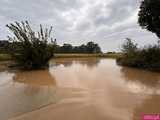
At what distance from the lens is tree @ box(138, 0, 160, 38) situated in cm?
1466

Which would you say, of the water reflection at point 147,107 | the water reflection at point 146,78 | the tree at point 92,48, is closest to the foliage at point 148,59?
the water reflection at point 146,78

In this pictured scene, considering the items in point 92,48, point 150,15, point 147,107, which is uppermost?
point 150,15

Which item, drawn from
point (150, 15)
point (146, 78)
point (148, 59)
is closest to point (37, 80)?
point (146, 78)

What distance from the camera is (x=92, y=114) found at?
4027mm

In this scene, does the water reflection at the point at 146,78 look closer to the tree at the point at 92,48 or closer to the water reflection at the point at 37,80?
the water reflection at the point at 37,80

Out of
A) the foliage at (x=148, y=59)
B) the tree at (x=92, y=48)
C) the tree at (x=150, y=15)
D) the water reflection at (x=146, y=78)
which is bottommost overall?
the water reflection at (x=146, y=78)

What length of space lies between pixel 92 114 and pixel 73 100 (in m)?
1.22

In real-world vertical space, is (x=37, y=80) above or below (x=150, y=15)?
below

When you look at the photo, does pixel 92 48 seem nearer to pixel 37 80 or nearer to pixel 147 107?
pixel 37 80

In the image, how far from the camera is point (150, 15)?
612 inches

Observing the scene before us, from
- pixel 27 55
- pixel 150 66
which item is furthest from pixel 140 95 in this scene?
pixel 27 55

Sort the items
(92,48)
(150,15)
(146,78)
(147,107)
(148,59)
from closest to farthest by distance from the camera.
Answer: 1. (147,107)
2. (146,78)
3. (148,59)
4. (150,15)
5. (92,48)

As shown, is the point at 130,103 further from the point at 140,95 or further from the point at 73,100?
the point at 73,100

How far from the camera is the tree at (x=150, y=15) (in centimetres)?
1466
